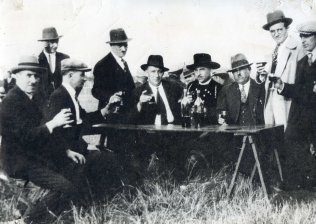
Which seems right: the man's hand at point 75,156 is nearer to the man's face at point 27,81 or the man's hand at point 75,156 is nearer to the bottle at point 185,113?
the man's face at point 27,81

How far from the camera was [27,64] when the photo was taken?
167 inches

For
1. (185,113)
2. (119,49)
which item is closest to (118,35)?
(119,49)

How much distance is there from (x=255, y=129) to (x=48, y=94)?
209 cm

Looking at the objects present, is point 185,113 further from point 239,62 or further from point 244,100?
point 239,62

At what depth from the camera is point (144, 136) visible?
4828mm

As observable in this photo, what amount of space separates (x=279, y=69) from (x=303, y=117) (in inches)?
23.8

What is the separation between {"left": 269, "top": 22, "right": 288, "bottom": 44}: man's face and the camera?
4.75m

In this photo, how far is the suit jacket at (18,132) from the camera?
3.97 metres

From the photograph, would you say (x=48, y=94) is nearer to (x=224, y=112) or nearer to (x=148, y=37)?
(x=148, y=37)

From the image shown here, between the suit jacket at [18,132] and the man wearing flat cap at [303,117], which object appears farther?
A: the man wearing flat cap at [303,117]

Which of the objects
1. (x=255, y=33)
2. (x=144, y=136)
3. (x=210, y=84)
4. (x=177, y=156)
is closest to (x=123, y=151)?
(x=144, y=136)

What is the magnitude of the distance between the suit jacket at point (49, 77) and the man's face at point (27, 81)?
18cm

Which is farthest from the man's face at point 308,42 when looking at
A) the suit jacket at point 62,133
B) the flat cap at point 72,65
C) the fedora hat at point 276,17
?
the suit jacket at point 62,133

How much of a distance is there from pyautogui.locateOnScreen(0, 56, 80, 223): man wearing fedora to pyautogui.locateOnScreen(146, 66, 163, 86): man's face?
132 centimetres
